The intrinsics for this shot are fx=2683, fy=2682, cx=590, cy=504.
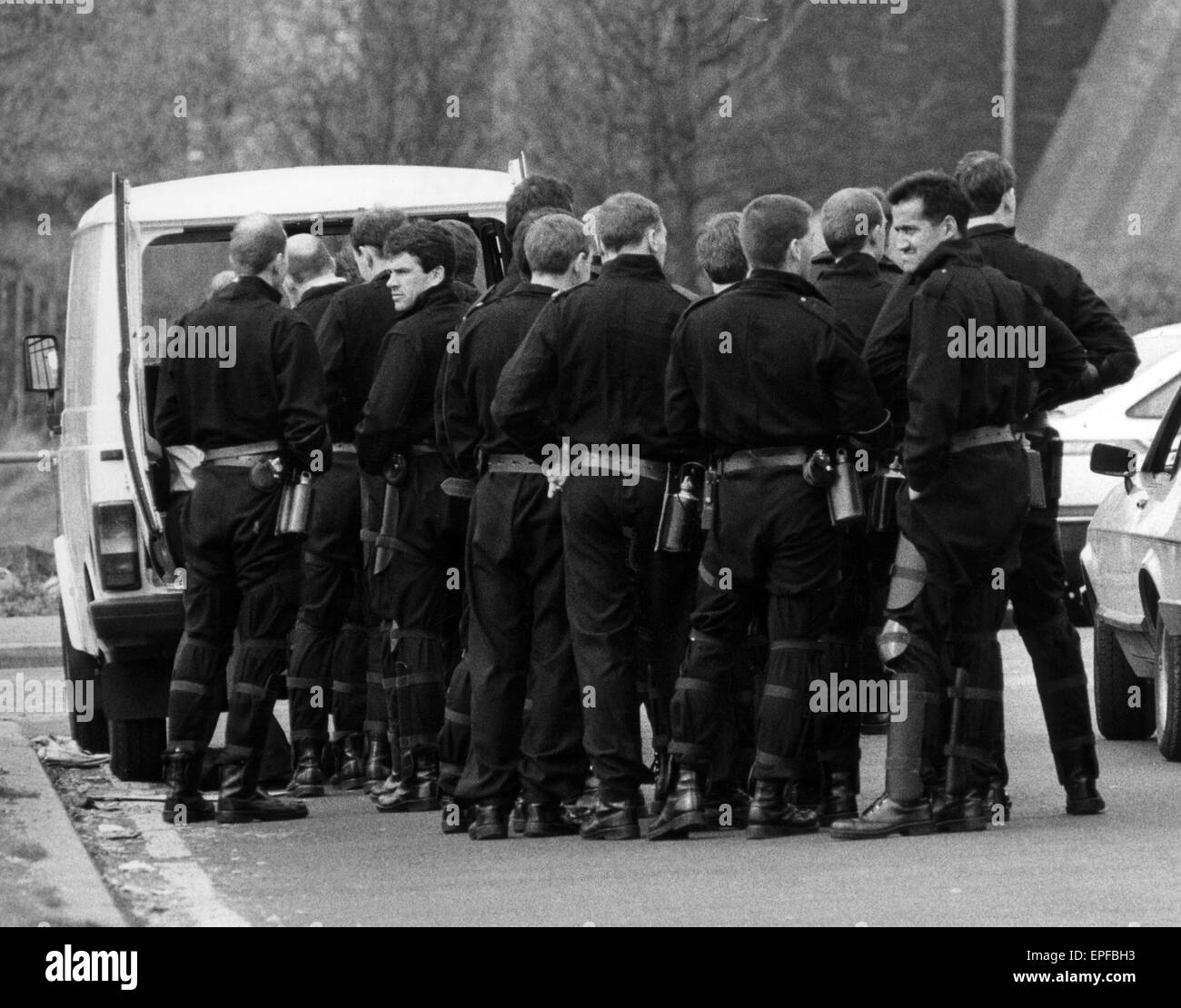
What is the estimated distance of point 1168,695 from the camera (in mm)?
10469

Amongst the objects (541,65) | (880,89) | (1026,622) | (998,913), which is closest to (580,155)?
(541,65)

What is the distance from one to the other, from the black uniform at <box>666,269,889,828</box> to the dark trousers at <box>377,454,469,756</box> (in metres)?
1.31

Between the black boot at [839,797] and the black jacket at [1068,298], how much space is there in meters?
1.56

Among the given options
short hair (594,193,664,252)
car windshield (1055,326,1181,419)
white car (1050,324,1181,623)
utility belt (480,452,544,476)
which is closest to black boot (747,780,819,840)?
utility belt (480,452,544,476)

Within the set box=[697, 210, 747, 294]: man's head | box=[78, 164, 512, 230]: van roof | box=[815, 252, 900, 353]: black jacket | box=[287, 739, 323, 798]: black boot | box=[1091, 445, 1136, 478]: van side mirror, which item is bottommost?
box=[287, 739, 323, 798]: black boot

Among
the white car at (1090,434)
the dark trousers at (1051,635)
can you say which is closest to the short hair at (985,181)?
the dark trousers at (1051,635)

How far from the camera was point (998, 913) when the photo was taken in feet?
22.7

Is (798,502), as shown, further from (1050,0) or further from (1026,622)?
(1050,0)

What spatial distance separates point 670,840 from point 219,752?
2578 millimetres

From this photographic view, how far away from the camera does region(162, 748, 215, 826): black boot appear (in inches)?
372

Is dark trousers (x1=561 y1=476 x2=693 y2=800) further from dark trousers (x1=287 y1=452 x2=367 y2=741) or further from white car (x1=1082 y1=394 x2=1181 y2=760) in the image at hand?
white car (x1=1082 y1=394 x2=1181 y2=760)

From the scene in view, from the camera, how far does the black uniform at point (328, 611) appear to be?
33.3 feet

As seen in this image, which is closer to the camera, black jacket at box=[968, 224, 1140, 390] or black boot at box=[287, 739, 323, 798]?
black jacket at box=[968, 224, 1140, 390]

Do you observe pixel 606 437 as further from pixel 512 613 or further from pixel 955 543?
pixel 955 543
